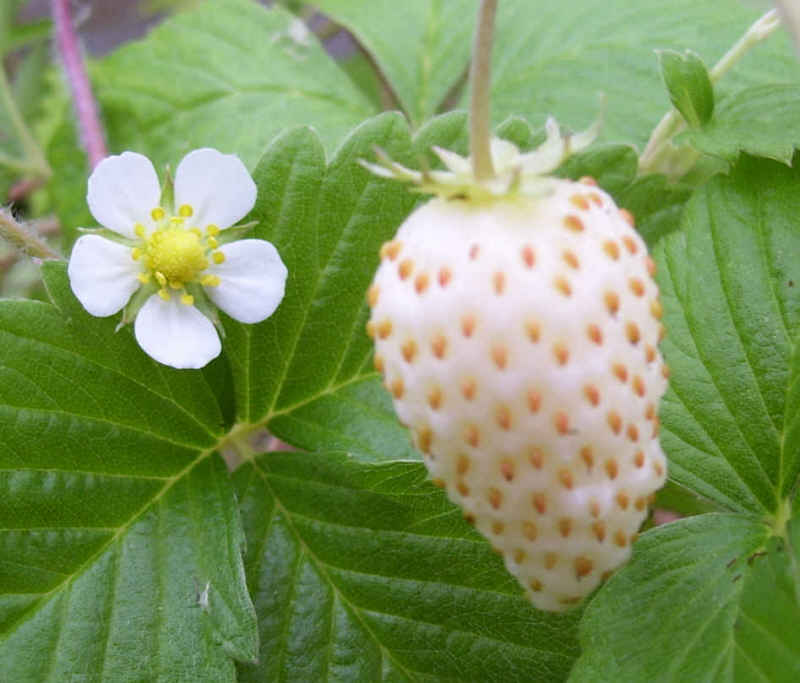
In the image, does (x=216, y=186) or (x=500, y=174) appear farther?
(x=216, y=186)

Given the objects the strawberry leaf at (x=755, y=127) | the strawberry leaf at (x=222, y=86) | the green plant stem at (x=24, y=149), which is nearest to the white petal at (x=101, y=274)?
the strawberry leaf at (x=222, y=86)

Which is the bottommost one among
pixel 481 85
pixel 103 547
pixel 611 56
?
pixel 103 547

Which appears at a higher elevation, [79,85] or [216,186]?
[79,85]

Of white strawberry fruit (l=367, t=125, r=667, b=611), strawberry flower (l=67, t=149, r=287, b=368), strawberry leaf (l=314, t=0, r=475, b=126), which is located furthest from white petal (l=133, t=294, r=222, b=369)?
strawberry leaf (l=314, t=0, r=475, b=126)

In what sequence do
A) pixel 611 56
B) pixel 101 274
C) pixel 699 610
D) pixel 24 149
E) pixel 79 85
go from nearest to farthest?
1. pixel 699 610
2. pixel 101 274
3. pixel 611 56
4. pixel 79 85
5. pixel 24 149

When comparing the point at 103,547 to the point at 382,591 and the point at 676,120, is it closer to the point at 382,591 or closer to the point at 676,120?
the point at 382,591

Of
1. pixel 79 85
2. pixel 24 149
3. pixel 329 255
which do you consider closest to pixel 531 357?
pixel 329 255

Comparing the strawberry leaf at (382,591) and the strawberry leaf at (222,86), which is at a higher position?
the strawberry leaf at (222,86)

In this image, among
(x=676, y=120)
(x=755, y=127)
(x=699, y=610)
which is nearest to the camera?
(x=699, y=610)

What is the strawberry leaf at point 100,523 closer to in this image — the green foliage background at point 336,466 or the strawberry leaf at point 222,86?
the green foliage background at point 336,466
